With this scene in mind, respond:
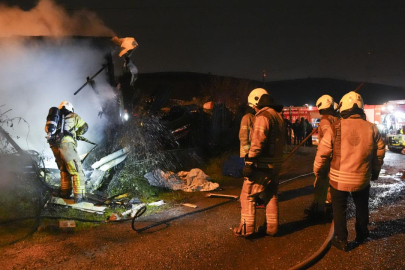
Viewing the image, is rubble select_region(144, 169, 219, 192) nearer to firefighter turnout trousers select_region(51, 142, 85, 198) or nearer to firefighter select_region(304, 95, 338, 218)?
firefighter turnout trousers select_region(51, 142, 85, 198)

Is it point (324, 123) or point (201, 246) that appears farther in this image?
point (324, 123)

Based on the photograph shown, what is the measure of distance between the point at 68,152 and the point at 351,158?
4934 millimetres

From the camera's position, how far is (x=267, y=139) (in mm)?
4062

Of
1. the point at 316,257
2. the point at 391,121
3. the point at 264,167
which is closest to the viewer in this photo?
the point at 316,257

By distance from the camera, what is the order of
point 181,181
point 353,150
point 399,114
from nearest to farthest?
point 353,150, point 181,181, point 399,114

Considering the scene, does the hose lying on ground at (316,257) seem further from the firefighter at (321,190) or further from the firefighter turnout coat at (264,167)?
the firefighter at (321,190)

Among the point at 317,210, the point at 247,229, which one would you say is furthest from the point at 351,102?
the point at 247,229

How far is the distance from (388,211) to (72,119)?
6.31 meters

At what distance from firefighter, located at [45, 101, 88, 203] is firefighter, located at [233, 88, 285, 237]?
3317 mm

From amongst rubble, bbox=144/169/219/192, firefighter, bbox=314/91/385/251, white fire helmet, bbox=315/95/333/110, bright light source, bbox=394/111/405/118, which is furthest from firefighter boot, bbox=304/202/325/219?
bright light source, bbox=394/111/405/118

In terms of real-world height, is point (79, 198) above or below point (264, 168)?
below

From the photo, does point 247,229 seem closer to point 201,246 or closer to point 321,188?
point 201,246

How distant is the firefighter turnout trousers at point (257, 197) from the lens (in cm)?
411

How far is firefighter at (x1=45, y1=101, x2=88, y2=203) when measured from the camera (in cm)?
561
